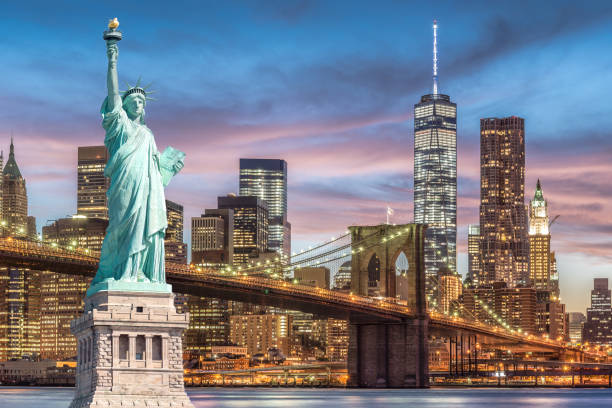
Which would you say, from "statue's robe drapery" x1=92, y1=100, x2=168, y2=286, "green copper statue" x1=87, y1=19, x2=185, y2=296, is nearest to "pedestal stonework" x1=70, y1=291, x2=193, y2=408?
"green copper statue" x1=87, y1=19, x2=185, y2=296

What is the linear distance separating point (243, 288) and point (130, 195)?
40.2 metres

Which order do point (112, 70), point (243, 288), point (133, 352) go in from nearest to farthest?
point (133, 352) < point (112, 70) < point (243, 288)

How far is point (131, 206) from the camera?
132 feet

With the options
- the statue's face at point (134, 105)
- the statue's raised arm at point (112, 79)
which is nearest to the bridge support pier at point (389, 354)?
the statue's face at point (134, 105)

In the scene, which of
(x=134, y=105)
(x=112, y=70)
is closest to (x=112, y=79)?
(x=112, y=70)

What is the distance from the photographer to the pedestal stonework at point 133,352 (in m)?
38.2

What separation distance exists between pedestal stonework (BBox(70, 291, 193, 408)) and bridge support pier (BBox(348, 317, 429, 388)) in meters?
51.4

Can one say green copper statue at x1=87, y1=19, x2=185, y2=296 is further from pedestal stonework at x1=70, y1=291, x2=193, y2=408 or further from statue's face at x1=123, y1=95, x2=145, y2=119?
pedestal stonework at x1=70, y1=291, x2=193, y2=408

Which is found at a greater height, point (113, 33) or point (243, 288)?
point (113, 33)

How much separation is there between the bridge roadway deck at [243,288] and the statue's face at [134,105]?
29.0 meters

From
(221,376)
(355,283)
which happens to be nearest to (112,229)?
(355,283)

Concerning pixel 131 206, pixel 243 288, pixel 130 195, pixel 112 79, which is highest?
pixel 112 79

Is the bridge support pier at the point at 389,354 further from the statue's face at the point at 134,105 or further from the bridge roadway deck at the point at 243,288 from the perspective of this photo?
the statue's face at the point at 134,105

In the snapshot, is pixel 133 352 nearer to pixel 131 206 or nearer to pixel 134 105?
pixel 131 206
